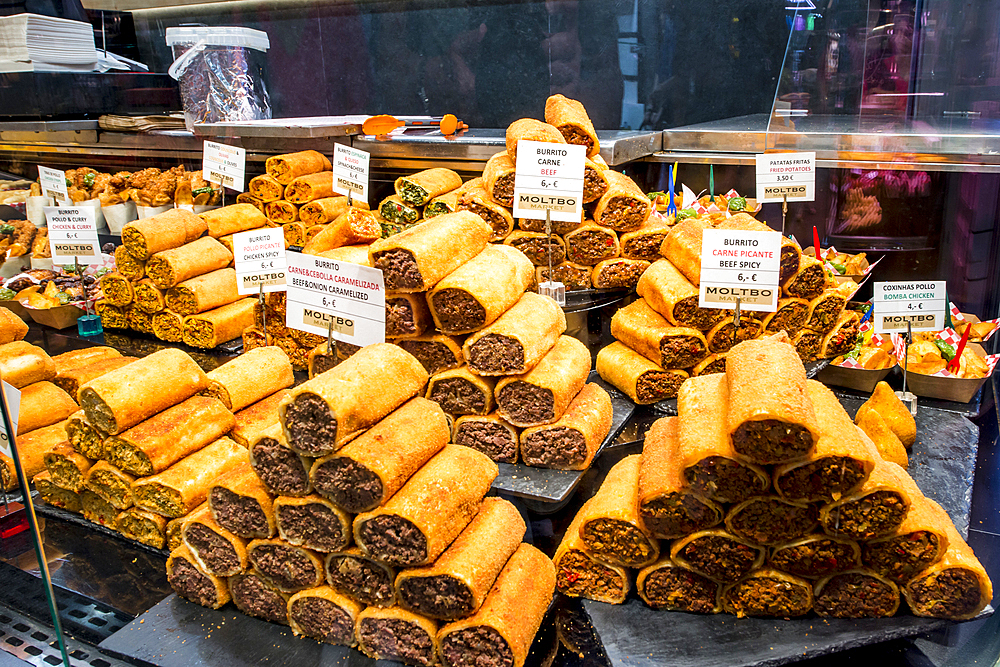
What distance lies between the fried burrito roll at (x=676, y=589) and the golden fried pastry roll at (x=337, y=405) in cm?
93

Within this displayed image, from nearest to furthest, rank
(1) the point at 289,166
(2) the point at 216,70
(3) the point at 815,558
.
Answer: (3) the point at 815,558 → (1) the point at 289,166 → (2) the point at 216,70

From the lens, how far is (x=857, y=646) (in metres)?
1.98

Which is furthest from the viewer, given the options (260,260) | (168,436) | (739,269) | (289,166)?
(289,166)

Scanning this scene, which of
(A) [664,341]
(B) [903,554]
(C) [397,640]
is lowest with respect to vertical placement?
(C) [397,640]

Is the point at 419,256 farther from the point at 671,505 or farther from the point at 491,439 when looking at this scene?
the point at 671,505

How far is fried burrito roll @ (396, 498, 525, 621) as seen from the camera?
6.33 feet

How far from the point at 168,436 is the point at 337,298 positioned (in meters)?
0.81

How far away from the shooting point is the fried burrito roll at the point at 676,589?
213 cm

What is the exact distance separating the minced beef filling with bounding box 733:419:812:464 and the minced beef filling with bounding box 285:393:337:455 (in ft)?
3.52

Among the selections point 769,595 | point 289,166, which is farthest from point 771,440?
point 289,166

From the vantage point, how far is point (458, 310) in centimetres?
271

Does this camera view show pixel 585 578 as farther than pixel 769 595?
Yes

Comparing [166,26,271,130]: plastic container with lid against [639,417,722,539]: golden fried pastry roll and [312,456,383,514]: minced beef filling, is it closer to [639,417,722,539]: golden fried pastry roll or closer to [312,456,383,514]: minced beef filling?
[312,456,383,514]: minced beef filling

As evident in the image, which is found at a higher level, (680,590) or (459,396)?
(459,396)
